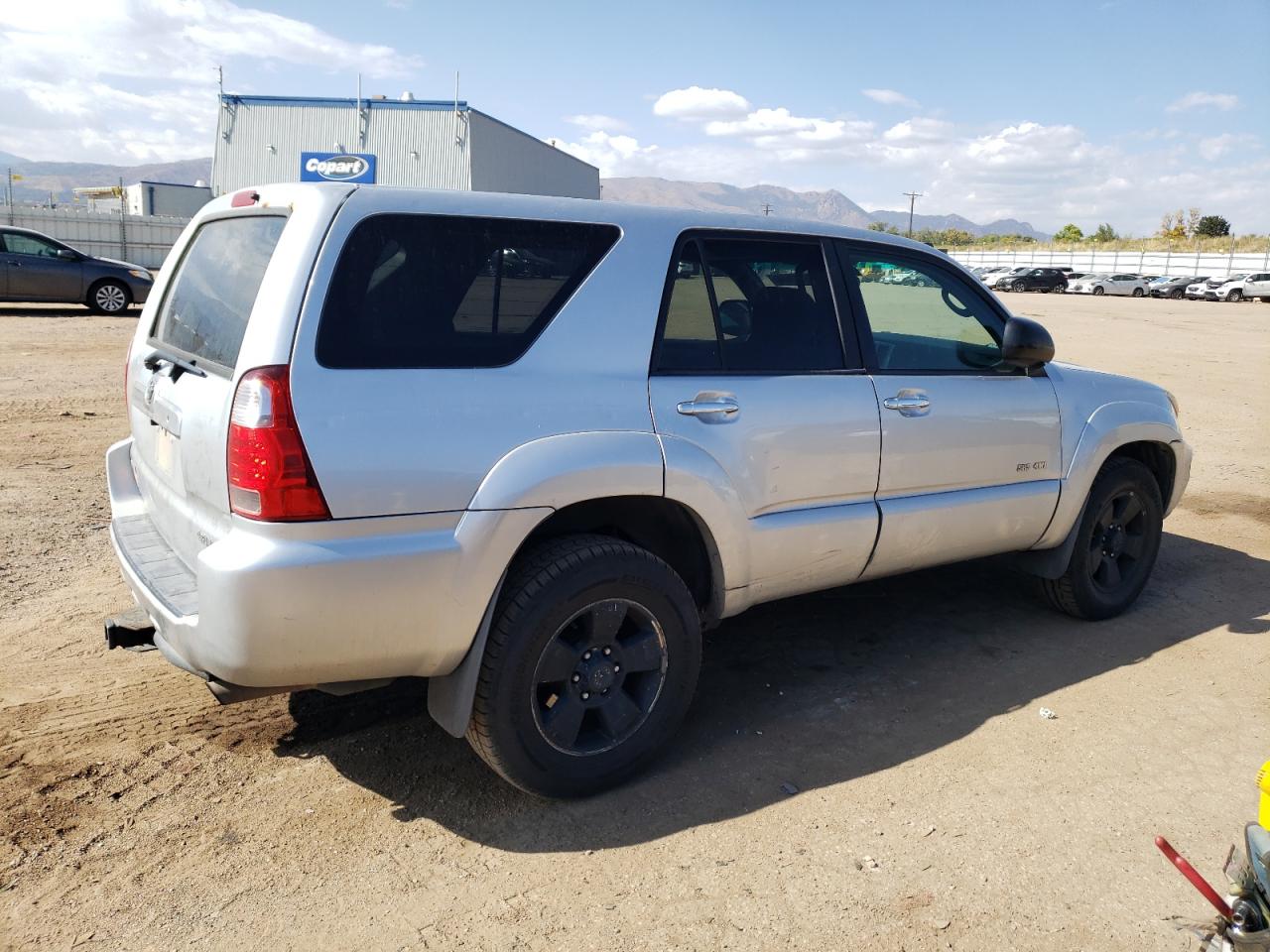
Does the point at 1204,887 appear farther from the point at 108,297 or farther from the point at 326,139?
the point at 326,139

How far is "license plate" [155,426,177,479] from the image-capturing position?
3203 mm

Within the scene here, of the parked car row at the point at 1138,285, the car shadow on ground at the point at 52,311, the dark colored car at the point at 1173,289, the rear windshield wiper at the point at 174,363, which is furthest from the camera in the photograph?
the dark colored car at the point at 1173,289

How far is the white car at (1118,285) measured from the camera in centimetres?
5328

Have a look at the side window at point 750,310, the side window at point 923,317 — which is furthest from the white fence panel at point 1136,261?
the side window at point 750,310

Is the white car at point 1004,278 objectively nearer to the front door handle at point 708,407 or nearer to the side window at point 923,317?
the side window at point 923,317

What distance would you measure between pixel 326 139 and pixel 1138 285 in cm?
4078

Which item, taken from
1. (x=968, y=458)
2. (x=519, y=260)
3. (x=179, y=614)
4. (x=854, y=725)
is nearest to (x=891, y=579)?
(x=968, y=458)

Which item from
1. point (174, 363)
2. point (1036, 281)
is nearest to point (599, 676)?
point (174, 363)

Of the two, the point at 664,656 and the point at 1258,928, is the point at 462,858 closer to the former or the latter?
the point at 664,656

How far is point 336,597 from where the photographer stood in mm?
2775

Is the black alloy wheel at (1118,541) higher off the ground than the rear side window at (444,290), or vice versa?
the rear side window at (444,290)

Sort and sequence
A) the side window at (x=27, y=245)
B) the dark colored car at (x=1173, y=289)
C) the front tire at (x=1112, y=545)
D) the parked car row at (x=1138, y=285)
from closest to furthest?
the front tire at (x=1112, y=545) → the side window at (x=27, y=245) → the parked car row at (x=1138, y=285) → the dark colored car at (x=1173, y=289)

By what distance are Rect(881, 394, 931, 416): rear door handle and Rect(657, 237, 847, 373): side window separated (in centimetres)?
25

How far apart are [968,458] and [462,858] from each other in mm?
2573
